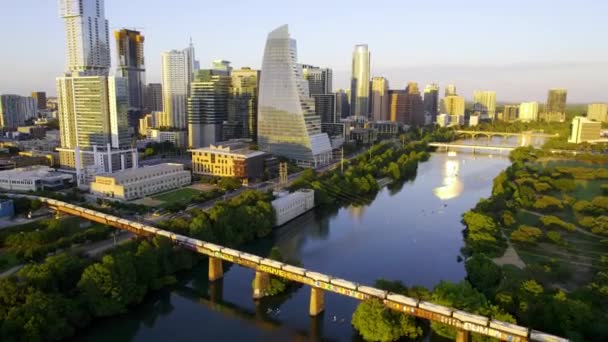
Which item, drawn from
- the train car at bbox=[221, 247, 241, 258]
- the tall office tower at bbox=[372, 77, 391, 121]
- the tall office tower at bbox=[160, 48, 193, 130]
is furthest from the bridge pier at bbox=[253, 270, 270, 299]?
the tall office tower at bbox=[372, 77, 391, 121]

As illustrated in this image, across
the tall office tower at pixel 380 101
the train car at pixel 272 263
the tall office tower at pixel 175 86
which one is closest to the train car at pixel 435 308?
the train car at pixel 272 263

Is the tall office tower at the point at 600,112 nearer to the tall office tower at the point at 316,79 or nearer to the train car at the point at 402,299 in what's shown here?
the tall office tower at the point at 316,79

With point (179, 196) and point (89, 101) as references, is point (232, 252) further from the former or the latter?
point (89, 101)

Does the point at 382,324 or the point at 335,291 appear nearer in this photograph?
the point at 382,324

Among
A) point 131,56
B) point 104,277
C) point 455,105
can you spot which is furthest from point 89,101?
point 455,105

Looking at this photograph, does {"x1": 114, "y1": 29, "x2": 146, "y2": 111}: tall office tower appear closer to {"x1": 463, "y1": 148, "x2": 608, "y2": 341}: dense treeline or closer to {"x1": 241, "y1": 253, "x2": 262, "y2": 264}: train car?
{"x1": 463, "y1": 148, "x2": 608, "y2": 341}: dense treeline

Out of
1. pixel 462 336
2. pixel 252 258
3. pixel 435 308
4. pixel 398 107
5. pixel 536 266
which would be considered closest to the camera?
pixel 462 336

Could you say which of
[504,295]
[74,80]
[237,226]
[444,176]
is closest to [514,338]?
[504,295]
